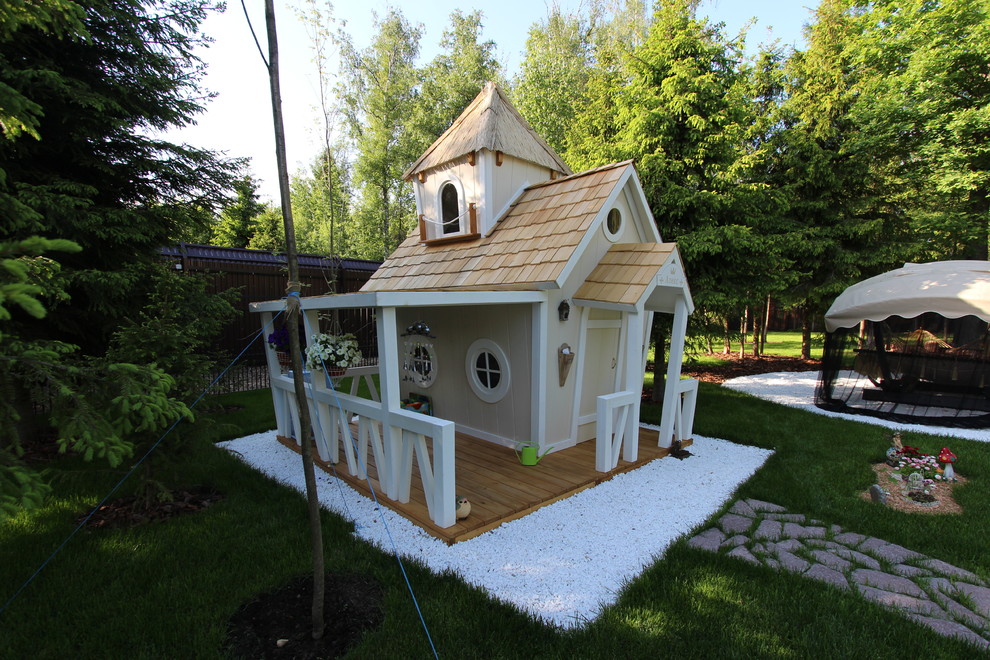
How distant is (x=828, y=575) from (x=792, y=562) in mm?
243

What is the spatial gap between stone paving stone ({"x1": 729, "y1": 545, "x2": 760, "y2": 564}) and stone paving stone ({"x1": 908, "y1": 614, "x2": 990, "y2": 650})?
94 centimetres

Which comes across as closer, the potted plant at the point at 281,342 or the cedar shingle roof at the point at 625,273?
the cedar shingle roof at the point at 625,273

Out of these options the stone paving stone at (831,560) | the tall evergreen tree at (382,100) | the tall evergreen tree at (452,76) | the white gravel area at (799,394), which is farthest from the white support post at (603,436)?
the tall evergreen tree at (382,100)

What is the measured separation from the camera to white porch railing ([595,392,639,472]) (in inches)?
203

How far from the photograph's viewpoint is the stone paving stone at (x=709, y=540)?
3.87 m

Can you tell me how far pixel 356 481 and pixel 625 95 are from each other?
8061mm

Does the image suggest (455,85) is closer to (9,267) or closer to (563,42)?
(563,42)

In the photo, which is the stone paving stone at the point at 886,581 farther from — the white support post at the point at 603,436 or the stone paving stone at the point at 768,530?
the white support post at the point at 603,436

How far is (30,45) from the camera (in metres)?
5.60

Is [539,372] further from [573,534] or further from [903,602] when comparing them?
[903,602]

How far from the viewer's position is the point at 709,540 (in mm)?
3994

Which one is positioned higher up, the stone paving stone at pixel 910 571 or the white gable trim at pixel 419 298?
the white gable trim at pixel 419 298

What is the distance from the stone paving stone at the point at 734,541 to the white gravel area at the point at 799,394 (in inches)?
219

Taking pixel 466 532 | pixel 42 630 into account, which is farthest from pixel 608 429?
pixel 42 630
